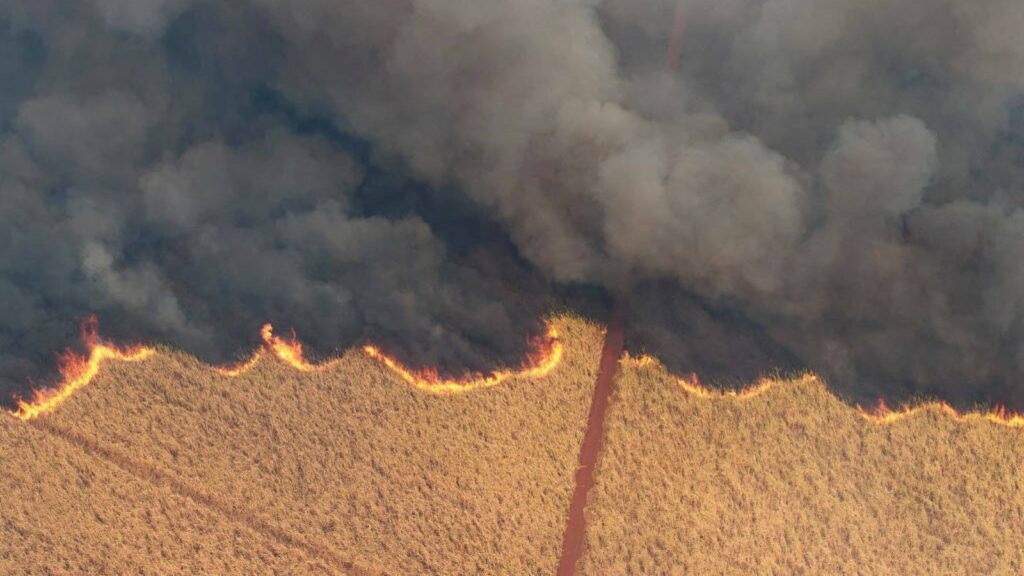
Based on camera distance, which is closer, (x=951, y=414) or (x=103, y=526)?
(x=951, y=414)

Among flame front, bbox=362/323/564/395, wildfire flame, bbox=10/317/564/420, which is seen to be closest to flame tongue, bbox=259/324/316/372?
wildfire flame, bbox=10/317/564/420

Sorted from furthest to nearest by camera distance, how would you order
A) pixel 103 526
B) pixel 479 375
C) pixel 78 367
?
1. pixel 78 367
2. pixel 479 375
3. pixel 103 526

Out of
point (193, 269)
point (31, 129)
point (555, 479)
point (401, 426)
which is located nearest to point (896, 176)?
point (555, 479)

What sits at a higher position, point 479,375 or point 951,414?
point 951,414

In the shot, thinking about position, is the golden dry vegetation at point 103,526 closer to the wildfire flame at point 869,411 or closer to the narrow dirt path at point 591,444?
the narrow dirt path at point 591,444

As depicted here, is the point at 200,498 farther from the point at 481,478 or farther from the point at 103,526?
the point at 481,478

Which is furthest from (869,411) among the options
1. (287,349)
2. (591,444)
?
(287,349)

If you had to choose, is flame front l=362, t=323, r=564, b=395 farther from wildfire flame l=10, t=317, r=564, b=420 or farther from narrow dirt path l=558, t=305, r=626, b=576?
narrow dirt path l=558, t=305, r=626, b=576
